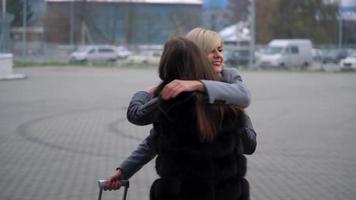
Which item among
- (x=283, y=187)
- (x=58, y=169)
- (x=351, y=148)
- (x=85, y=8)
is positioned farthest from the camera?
(x=85, y=8)

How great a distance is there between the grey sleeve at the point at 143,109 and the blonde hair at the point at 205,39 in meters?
0.32

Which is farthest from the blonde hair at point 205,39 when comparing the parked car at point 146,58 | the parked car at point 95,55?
the parked car at point 146,58

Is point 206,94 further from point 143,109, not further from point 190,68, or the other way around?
point 143,109

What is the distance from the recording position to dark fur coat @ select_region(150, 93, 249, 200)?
2.49 meters

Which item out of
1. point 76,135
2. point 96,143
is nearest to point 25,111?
point 76,135

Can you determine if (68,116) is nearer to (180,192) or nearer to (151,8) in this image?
(180,192)

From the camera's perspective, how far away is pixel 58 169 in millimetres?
7871

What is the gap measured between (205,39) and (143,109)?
1.40ft

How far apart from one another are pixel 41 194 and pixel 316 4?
71.1 meters

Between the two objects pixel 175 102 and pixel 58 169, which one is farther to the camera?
pixel 58 169

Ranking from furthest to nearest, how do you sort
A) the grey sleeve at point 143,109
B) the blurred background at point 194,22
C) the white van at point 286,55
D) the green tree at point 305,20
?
the green tree at point 305,20
the blurred background at point 194,22
the white van at point 286,55
the grey sleeve at point 143,109

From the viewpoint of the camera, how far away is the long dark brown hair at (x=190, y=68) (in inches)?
98.1

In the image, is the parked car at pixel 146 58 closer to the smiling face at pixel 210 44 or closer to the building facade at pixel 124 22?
the building facade at pixel 124 22

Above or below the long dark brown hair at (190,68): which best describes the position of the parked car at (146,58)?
below
